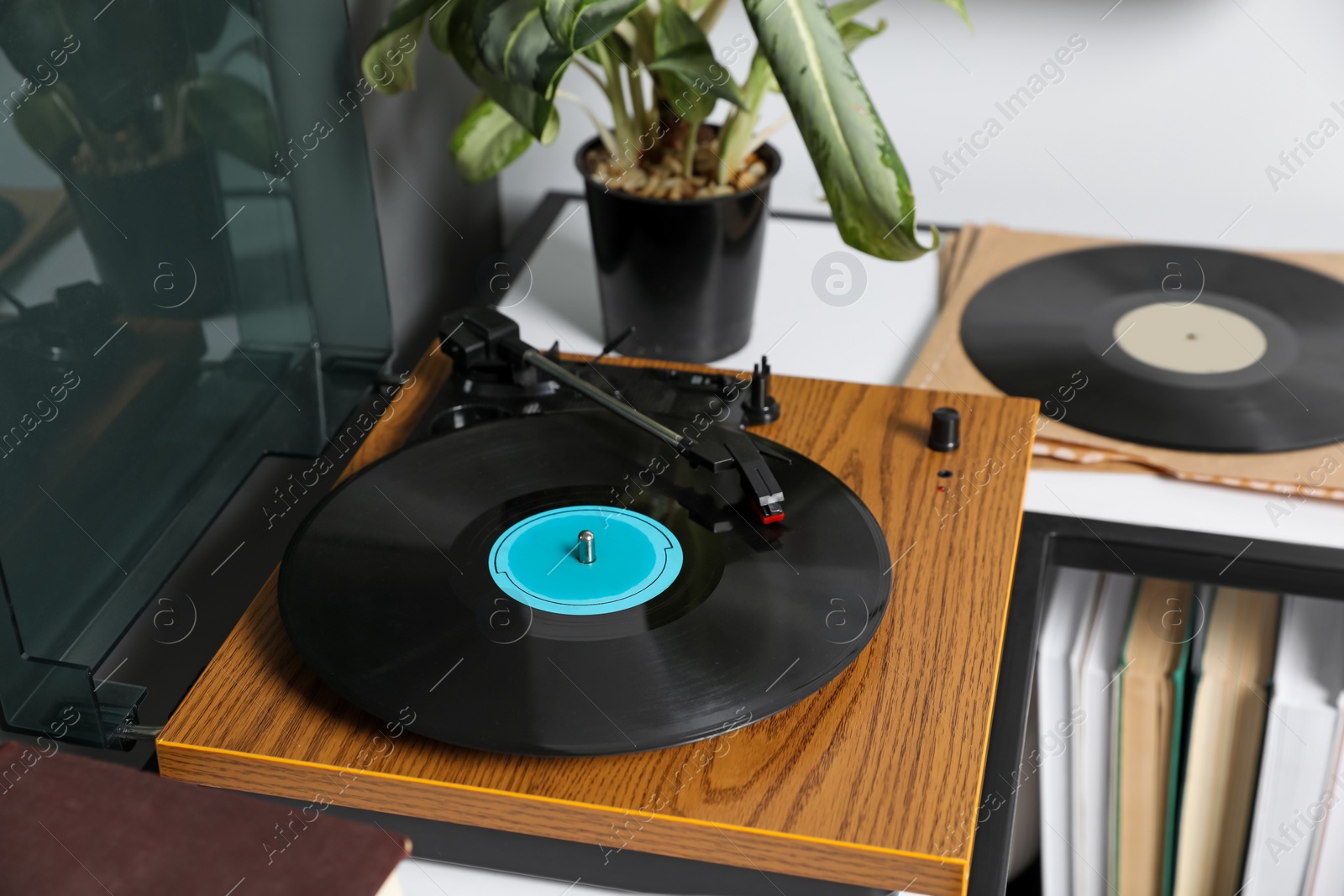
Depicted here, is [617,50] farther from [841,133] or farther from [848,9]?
[841,133]

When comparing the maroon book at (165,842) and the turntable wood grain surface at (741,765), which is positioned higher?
the maroon book at (165,842)

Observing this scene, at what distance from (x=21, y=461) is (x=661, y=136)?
67cm

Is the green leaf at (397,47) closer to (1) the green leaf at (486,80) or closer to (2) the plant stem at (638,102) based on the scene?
(1) the green leaf at (486,80)

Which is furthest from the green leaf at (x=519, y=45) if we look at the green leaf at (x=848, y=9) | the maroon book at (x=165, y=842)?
the maroon book at (x=165, y=842)

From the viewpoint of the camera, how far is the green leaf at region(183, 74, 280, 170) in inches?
33.6

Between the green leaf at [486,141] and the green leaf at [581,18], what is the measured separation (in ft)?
1.21

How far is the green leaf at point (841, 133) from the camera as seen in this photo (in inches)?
32.9

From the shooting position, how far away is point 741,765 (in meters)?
0.65

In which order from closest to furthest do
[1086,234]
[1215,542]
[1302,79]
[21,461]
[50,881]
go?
[50,881] → [21,461] → [1215,542] → [1302,79] → [1086,234]

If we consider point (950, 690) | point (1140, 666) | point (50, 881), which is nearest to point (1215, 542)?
point (1140, 666)

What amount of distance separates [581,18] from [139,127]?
297 millimetres

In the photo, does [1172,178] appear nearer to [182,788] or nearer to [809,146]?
[809,146]

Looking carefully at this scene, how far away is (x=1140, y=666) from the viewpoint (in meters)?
1.20

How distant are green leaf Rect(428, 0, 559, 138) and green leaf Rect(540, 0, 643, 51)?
55mm
